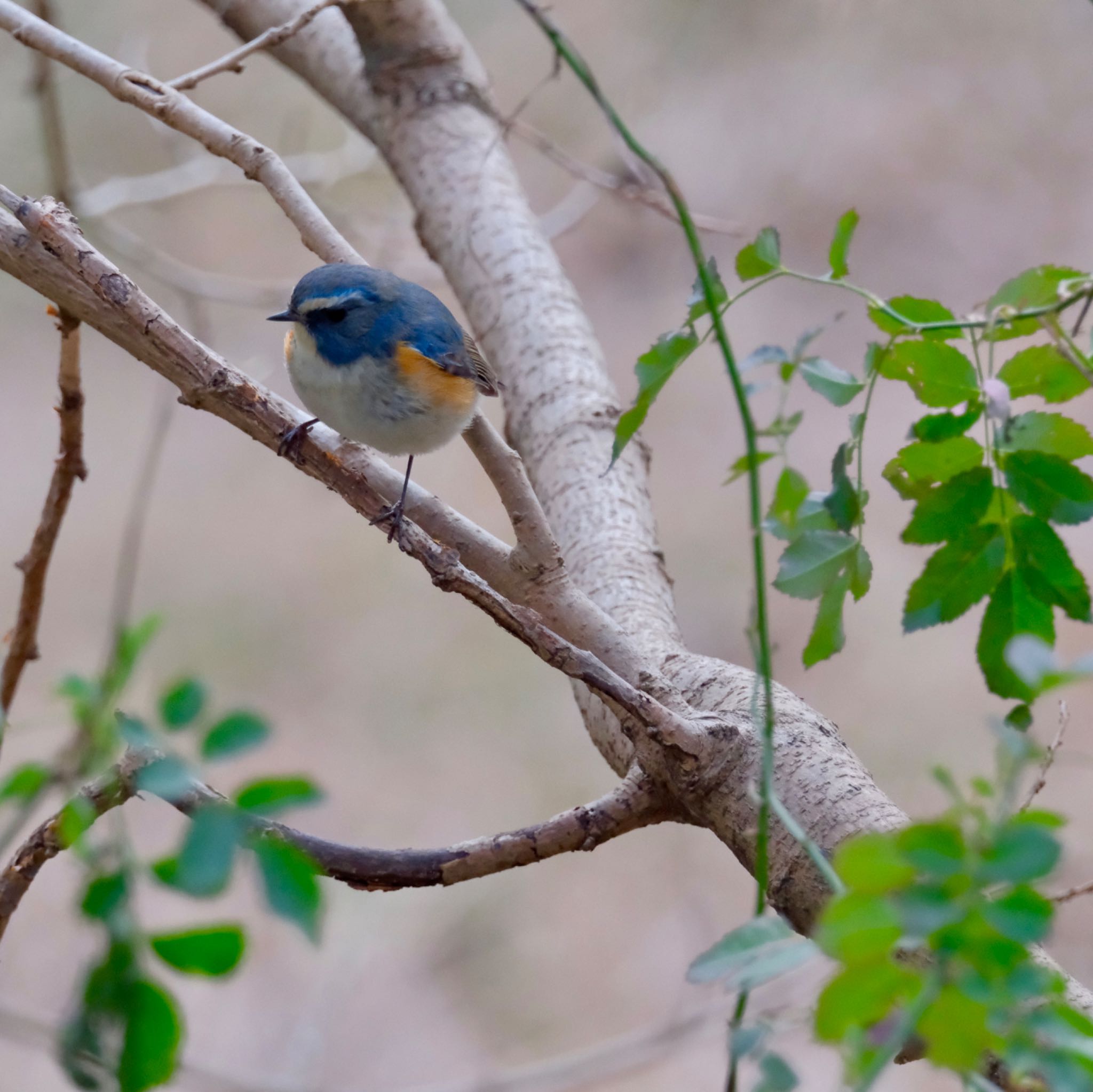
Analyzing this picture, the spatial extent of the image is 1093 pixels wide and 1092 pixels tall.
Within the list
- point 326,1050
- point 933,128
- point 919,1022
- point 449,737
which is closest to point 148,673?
point 449,737

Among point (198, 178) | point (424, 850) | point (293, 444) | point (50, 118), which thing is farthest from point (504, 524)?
point (424, 850)

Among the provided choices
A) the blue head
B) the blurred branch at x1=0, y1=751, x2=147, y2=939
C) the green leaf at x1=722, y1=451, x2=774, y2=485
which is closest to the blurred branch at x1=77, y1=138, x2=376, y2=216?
the blue head

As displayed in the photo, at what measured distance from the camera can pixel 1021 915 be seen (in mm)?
308

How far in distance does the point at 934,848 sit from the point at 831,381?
15.0 inches

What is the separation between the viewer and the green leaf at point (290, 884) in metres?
0.29

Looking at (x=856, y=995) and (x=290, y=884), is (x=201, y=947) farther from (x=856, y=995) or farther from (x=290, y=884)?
(x=856, y=995)

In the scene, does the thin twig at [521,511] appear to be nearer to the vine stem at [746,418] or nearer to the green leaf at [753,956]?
the vine stem at [746,418]

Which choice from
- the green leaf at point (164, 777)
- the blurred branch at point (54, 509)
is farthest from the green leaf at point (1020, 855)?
the blurred branch at point (54, 509)

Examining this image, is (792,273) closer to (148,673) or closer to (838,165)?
(148,673)

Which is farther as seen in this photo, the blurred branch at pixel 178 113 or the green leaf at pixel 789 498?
the blurred branch at pixel 178 113

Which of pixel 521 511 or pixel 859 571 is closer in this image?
pixel 859 571

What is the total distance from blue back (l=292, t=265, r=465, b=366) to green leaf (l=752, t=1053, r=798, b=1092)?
0.83 metres

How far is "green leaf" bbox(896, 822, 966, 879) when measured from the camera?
1.00 ft

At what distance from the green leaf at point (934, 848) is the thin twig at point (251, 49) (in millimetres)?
951
